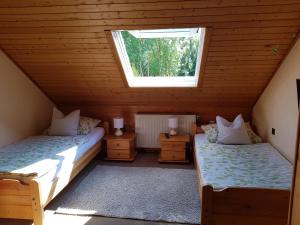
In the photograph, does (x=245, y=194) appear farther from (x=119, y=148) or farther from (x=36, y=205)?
(x=119, y=148)

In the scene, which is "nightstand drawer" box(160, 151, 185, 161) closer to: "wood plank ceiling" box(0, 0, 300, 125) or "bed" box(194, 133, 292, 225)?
"wood plank ceiling" box(0, 0, 300, 125)

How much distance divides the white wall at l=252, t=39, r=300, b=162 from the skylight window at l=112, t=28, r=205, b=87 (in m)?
0.97

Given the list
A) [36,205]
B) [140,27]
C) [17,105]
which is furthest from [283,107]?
[17,105]

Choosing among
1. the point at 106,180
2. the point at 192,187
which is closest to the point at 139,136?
the point at 106,180

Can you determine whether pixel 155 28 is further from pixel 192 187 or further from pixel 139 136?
pixel 139 136

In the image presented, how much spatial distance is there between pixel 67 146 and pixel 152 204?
1.29 m

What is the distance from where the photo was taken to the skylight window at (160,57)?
2855 mm

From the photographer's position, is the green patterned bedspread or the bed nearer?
the bed

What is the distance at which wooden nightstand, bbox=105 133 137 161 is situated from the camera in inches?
149

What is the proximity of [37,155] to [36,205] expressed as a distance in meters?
0.70

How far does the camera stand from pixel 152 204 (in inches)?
101

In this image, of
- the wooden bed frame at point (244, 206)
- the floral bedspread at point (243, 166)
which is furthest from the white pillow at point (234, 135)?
the wooden bed frame at point (244, 206)

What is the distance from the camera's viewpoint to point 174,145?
3697 mm

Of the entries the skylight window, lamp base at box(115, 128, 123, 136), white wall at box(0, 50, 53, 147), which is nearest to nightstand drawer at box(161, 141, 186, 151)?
lamp base at box(115, 128, 123, 136)
